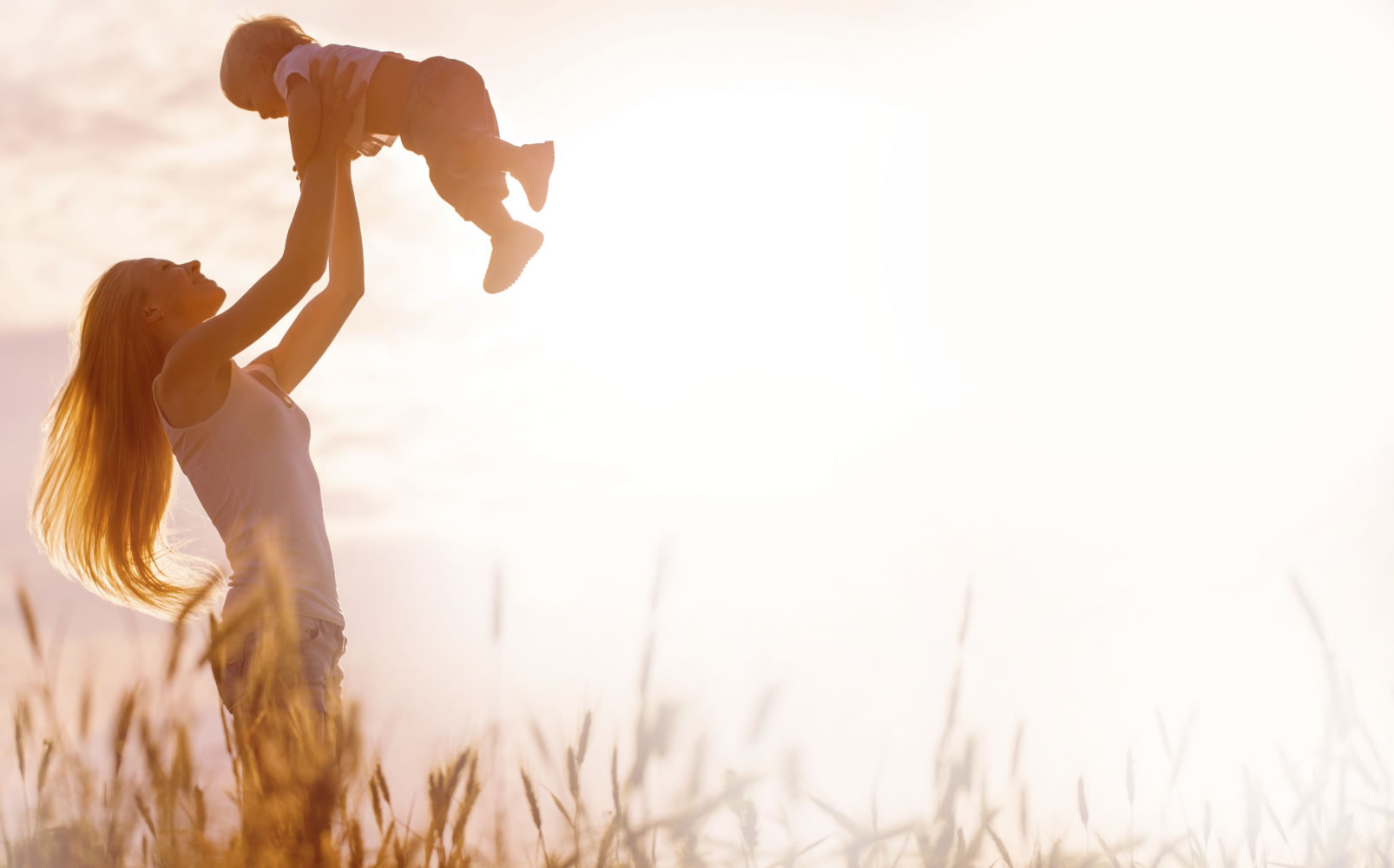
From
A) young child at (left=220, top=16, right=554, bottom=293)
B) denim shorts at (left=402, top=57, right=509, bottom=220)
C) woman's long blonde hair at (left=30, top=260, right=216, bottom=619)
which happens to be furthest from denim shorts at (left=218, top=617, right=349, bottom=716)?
denim shorts at (left=402, top=57, right=509, bottom=220)

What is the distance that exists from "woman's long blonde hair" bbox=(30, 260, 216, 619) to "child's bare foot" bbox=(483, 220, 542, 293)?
3.68 feet

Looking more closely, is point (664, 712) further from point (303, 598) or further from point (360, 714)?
point (303, 598)

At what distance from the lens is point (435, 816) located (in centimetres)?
161

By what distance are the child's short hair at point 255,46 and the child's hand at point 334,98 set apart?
0.51 metres

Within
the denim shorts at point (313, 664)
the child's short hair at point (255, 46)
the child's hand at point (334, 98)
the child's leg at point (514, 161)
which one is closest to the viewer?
the denim shorts at point (313, 664)

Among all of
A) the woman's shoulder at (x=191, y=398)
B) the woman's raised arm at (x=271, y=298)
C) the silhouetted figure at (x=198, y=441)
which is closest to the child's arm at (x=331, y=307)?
the silhouetted figure at (x=198, y=441)

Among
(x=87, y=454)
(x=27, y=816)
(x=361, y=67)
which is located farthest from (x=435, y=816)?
(x=361, y=67)

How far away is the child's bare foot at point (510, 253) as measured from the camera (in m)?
3.82

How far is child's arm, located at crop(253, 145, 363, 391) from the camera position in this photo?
3.28 m

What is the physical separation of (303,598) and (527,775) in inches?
39.5

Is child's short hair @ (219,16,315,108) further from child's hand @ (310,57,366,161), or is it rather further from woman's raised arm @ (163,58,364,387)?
woman's raised arm @ (163,58,364,387)

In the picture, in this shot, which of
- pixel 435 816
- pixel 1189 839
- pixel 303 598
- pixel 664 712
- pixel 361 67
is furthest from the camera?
pixel 361 67

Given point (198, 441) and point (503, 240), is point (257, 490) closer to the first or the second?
point (198, 441)

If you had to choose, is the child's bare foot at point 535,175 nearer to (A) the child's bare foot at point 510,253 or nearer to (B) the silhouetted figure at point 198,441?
(A) the child's bare foot at point 510,253
